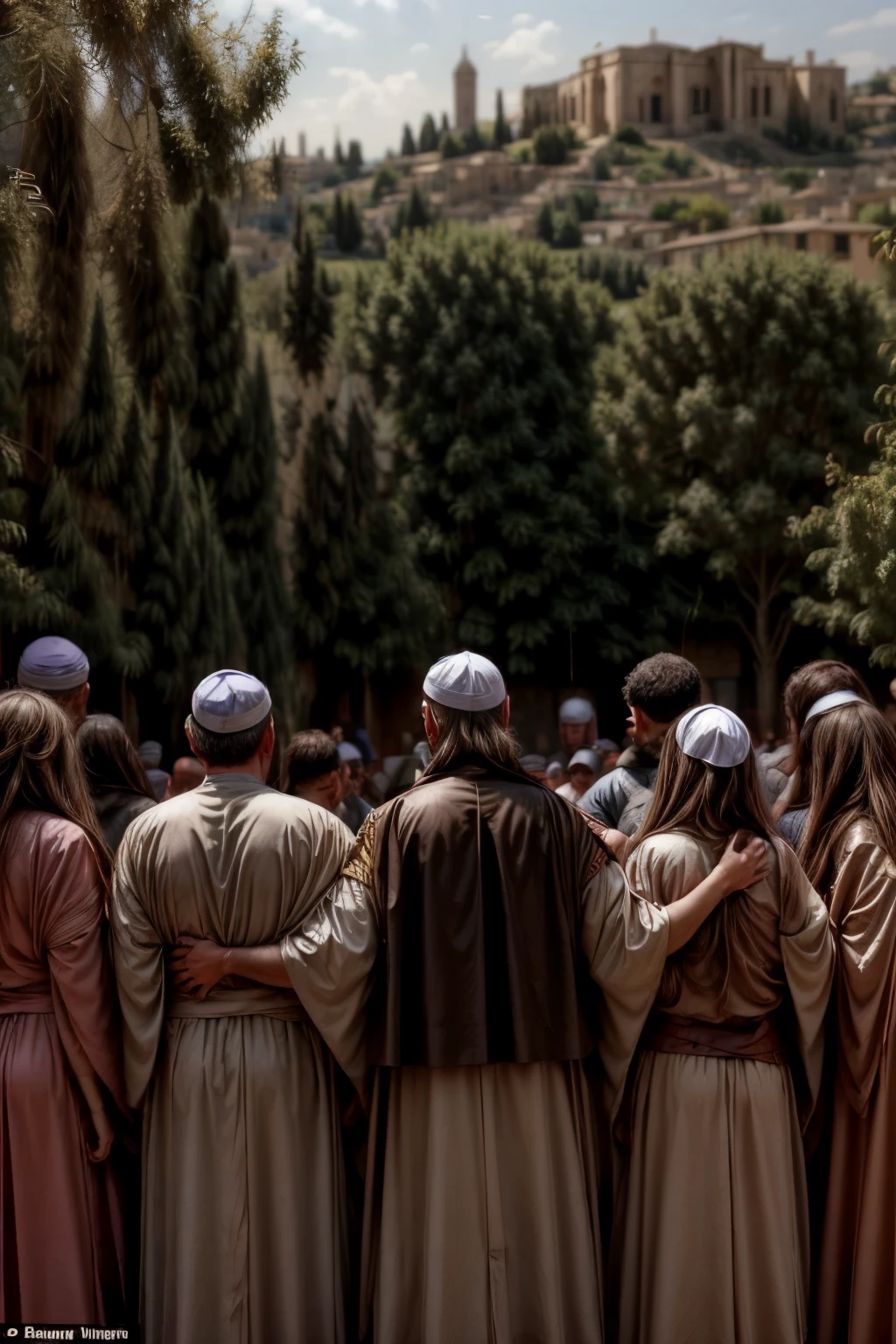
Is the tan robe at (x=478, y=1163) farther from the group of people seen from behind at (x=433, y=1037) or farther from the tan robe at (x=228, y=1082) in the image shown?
the tan robe at (x=228, y=1082)

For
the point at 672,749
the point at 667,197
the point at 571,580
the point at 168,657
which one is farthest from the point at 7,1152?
the point at 667,197

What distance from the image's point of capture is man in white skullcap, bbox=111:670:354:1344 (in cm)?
426

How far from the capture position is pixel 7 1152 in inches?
170

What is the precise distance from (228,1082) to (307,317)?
81.1 feet

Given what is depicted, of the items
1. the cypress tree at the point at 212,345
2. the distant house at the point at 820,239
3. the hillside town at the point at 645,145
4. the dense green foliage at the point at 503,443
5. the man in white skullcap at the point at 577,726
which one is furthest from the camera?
the hillside town at the point at 645,145

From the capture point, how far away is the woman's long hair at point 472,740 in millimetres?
4367

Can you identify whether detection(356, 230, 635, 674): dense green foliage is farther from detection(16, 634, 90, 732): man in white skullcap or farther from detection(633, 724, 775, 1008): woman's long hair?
detection(633, 724, 775, 1008): woman's long hair

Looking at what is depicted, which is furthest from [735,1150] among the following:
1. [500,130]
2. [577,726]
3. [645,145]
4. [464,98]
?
[464,98]

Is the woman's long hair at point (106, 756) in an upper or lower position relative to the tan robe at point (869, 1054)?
upper

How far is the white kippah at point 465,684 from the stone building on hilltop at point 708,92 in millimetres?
165238

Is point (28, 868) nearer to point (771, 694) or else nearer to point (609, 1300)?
point (609, 1300)

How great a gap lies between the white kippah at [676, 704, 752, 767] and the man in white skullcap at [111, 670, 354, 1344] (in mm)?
1028

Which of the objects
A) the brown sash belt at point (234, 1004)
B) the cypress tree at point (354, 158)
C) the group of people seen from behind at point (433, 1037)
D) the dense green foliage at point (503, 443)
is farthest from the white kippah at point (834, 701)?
the cypress tree at point (354, 158)

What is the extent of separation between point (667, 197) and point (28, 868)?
443ft
